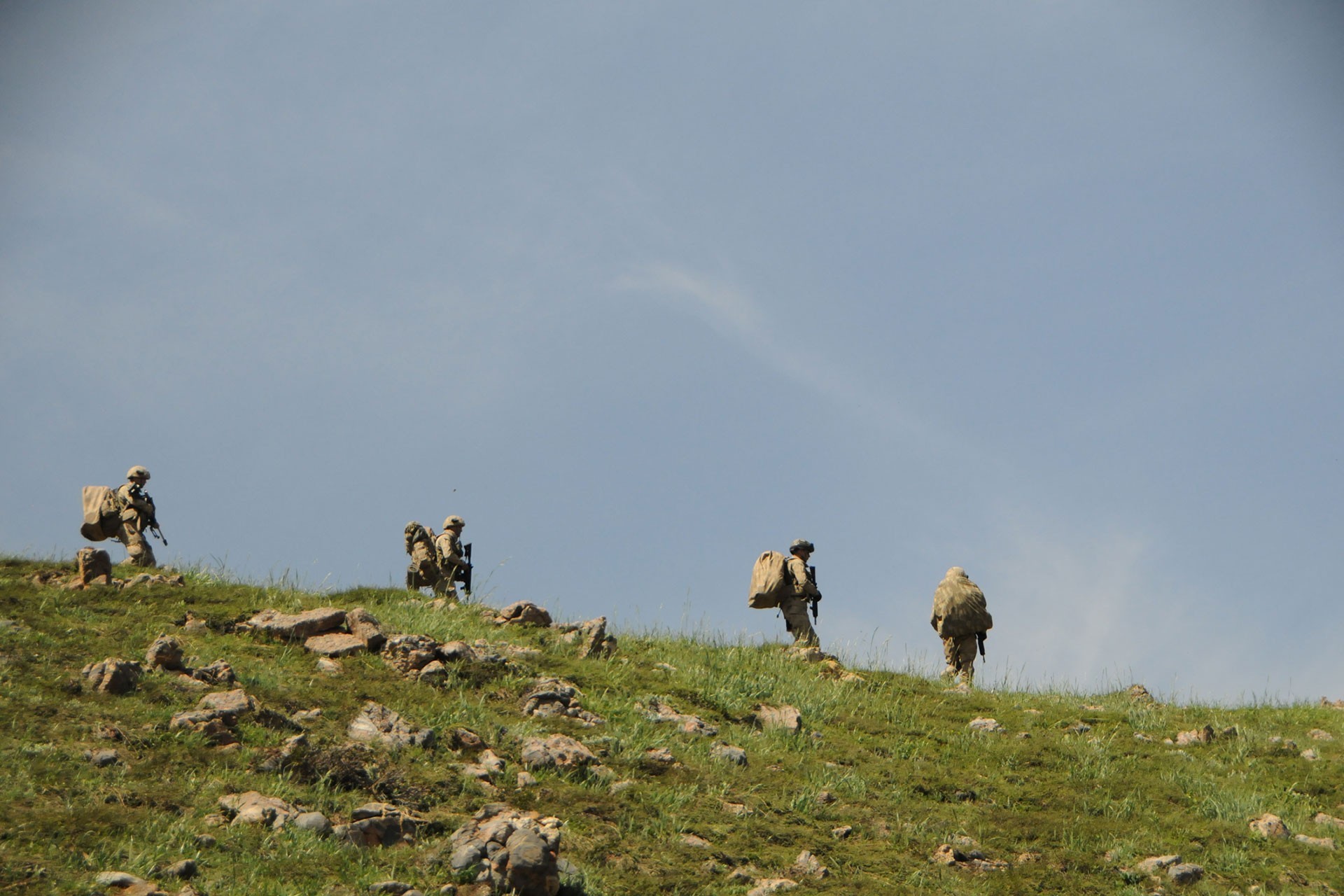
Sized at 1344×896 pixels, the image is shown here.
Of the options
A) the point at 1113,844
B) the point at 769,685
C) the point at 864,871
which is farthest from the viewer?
the point at 769,685

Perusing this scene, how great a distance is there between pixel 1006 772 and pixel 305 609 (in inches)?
311

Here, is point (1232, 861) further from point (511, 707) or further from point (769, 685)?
point (511, 707)

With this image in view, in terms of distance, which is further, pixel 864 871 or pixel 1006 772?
pixel 1006 772

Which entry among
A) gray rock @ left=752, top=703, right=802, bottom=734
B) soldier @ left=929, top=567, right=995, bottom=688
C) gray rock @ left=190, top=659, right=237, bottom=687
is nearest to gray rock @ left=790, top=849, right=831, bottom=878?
gray rock @ left=752, top=703, right=802, bottom=734

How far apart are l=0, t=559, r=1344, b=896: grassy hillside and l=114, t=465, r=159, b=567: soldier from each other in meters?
3.10

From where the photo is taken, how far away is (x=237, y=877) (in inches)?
259

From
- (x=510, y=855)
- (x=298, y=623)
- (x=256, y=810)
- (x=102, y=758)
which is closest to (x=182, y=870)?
(x=256, y=810)

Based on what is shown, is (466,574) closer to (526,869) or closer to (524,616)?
(524,616)

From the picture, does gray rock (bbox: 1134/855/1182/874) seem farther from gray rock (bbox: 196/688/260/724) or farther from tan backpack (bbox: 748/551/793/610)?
tan backpack (bbox: 748/551/793/610)

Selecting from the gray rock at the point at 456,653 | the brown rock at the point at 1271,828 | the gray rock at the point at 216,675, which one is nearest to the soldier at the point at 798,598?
the gray rock at the point at 456,653

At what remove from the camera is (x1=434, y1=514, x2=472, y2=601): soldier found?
17.8 metres

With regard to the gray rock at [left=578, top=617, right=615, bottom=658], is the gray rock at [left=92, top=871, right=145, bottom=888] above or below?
below

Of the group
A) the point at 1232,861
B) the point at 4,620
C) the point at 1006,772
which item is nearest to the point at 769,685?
the point at 1006,772

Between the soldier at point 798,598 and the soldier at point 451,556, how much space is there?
16.6 feet
